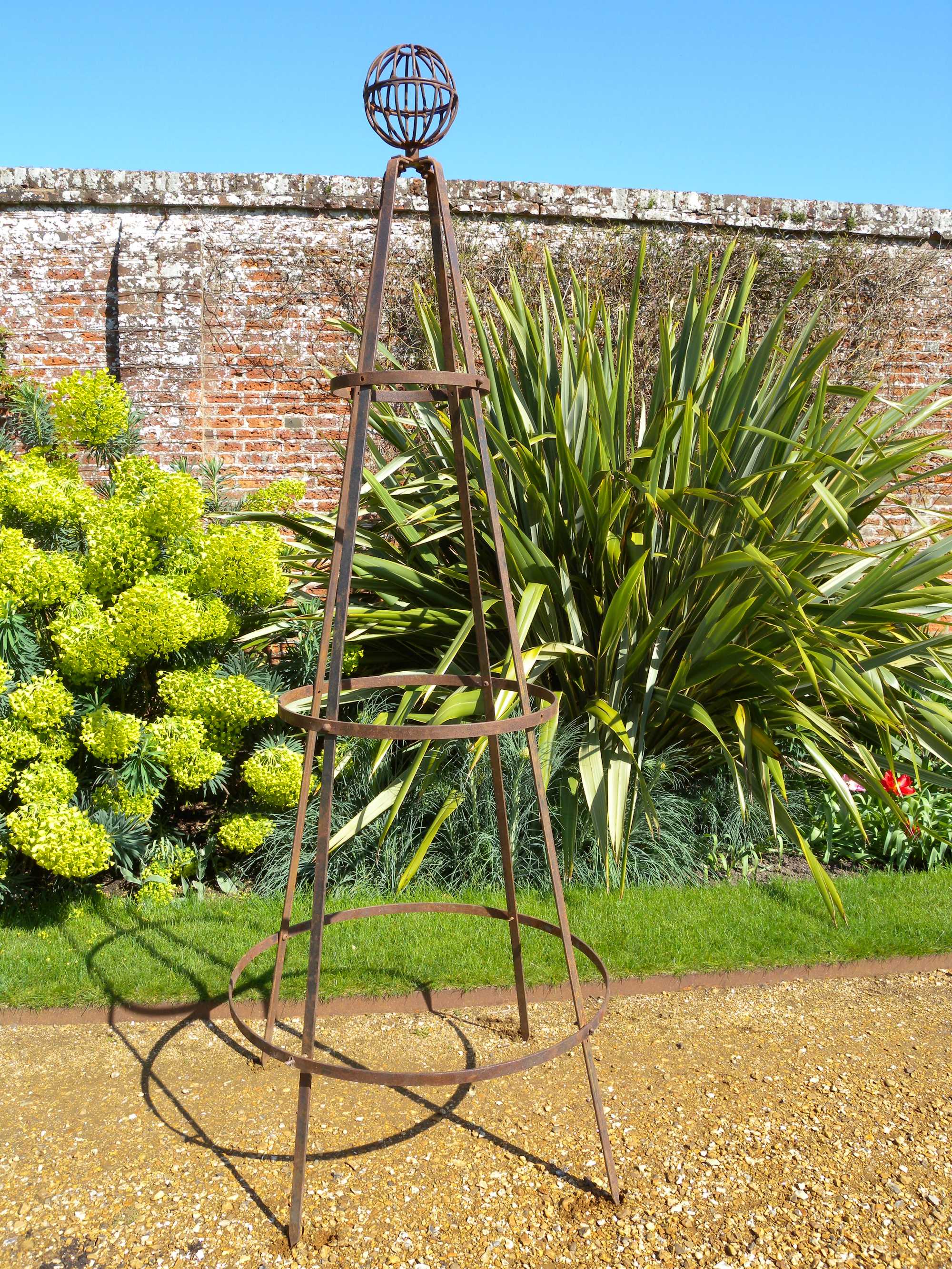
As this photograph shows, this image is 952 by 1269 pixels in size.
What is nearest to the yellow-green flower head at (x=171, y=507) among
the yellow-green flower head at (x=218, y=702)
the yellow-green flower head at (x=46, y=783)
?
the yellow-green flower head at (x=218, y=702)

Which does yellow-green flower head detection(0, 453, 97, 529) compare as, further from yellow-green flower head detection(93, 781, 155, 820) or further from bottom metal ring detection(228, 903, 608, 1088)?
bottom metal ring detection(228, 903, 608, 1088)

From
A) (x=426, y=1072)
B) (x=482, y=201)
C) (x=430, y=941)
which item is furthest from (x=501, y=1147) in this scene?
(x=482, y=201)

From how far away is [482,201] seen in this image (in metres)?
5.81

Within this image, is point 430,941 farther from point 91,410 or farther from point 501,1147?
point 91,410

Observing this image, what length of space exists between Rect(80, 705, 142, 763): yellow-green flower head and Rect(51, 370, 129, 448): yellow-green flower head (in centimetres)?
150

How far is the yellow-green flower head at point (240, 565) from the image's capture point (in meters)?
3.62

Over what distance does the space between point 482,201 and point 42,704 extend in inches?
160

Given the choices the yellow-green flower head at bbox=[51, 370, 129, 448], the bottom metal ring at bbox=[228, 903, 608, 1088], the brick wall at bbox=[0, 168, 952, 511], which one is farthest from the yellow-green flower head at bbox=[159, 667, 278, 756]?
the brick wall at bbox=[0, 168, 952, 511]

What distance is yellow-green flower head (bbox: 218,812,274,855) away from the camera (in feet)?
11.9

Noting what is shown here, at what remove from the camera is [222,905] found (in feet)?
11.8

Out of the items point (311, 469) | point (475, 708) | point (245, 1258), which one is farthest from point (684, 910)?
point (311, 469)

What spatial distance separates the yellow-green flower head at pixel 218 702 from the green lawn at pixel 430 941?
63 centimetres

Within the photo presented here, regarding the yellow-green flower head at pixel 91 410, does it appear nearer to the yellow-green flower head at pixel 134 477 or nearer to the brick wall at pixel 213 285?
the yellow-green flower head at pixel 134 477

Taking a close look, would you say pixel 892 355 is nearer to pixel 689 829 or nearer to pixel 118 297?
pixel 689 829
